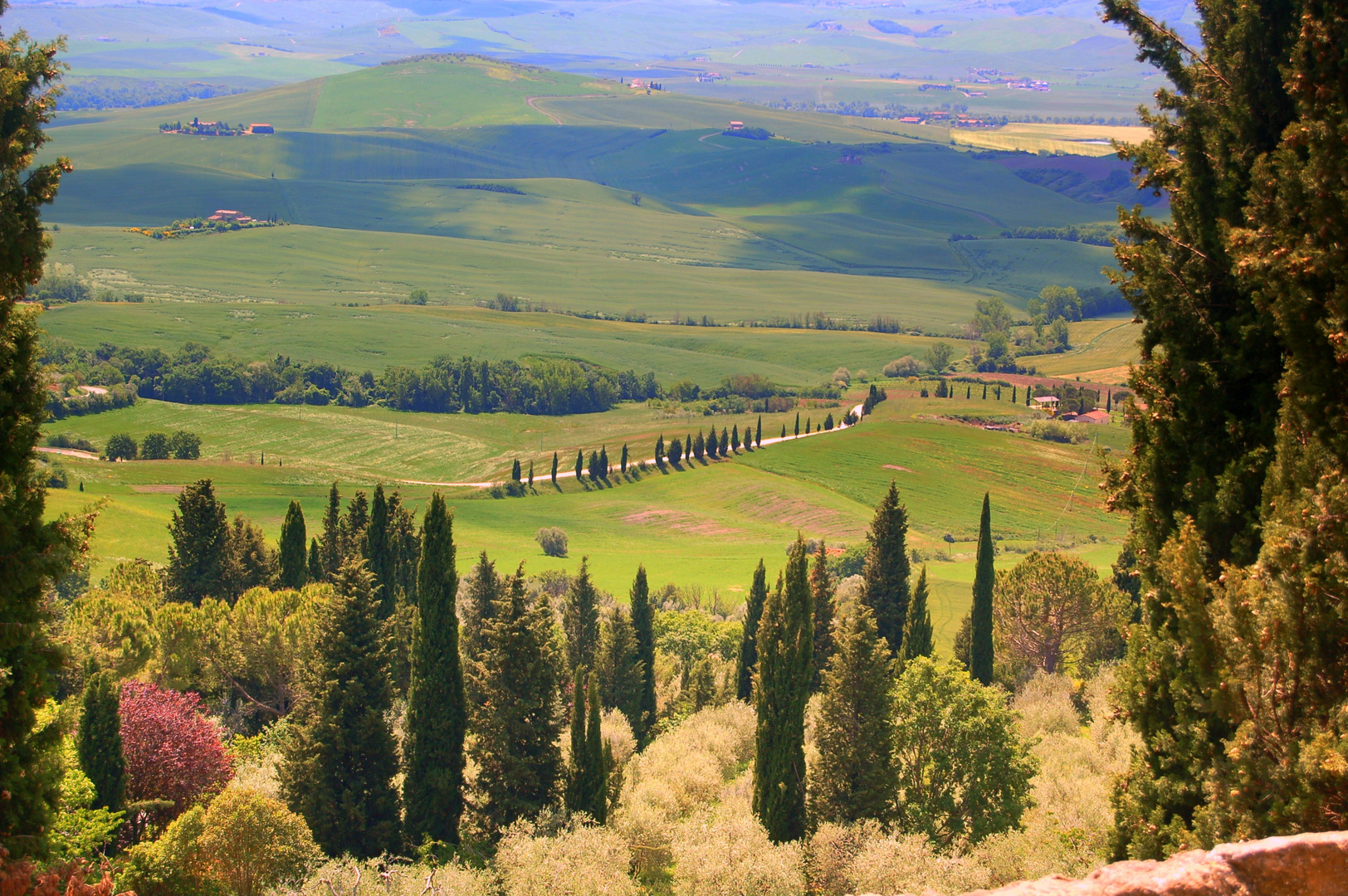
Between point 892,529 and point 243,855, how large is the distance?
→ 147ft

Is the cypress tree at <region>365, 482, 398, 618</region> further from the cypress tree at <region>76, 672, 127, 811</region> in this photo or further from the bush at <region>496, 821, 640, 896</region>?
the bush at <region>496, 821, 640, 896</region>

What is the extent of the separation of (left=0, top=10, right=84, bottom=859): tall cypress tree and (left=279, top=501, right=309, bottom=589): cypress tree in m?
51.9

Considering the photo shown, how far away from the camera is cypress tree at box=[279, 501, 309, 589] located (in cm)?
6656

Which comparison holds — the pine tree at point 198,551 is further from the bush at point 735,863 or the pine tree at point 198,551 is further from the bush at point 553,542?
the bush at point 553,542

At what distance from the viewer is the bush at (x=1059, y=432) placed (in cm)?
17000

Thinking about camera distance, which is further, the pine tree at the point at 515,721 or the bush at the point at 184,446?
the bush at the point at 184,446

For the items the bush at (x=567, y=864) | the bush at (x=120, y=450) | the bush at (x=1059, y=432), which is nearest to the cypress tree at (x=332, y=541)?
the bush at (x=567, y=864)

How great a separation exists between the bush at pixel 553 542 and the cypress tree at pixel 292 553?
67.3 m

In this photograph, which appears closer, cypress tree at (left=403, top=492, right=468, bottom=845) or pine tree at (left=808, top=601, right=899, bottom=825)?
pine tree at (left=808, top=601, right=899, bottom=825)

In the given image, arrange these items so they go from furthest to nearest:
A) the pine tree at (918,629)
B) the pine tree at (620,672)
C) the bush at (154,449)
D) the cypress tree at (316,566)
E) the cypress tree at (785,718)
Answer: the bush at (154,449) < the cypress tree at (316,566) < the pine tree at (620,672) < the pine tree at (918,629) < the cypress tree at (785,718)

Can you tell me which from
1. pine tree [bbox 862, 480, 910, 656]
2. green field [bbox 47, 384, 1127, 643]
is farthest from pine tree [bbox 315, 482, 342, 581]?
green field [bbox 47, 384, 1127, 643]

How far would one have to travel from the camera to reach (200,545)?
215ft

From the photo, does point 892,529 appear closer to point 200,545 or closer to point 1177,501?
point 200,545

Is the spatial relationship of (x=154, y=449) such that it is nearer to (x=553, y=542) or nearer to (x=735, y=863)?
(x=553, y=542)
